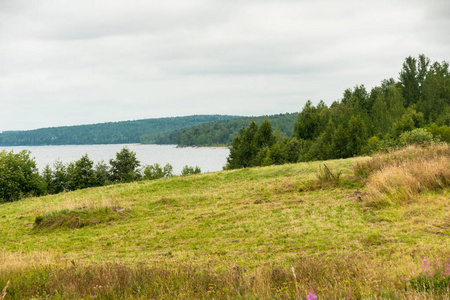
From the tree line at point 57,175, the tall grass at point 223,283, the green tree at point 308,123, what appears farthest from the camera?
the green tree at point 308,123

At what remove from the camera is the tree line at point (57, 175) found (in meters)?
41.4

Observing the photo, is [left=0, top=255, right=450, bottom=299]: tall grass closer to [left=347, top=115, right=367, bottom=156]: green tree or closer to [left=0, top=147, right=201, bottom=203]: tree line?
[left=0, top=147, right=201, bottom=203]: tree line

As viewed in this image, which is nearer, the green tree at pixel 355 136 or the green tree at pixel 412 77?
the green tree at pixel 355 136

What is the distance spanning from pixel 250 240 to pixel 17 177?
38.4 meters

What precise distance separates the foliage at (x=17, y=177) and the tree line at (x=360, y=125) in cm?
3296

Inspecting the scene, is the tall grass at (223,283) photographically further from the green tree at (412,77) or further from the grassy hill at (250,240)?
A: the green tree at (412,77)

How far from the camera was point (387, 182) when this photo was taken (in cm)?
1444

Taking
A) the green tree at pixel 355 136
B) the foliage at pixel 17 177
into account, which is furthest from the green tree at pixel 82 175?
the green tree at pixel 355 136

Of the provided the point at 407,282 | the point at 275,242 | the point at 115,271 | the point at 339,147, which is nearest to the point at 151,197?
the point at 275,242

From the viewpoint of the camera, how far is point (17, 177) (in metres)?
41.7

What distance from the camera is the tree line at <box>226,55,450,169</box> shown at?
2399 inches

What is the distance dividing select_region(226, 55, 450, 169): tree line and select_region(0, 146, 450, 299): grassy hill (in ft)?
131

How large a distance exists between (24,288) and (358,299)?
597 centimetres

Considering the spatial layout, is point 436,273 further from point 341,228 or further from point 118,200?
point 118,200
